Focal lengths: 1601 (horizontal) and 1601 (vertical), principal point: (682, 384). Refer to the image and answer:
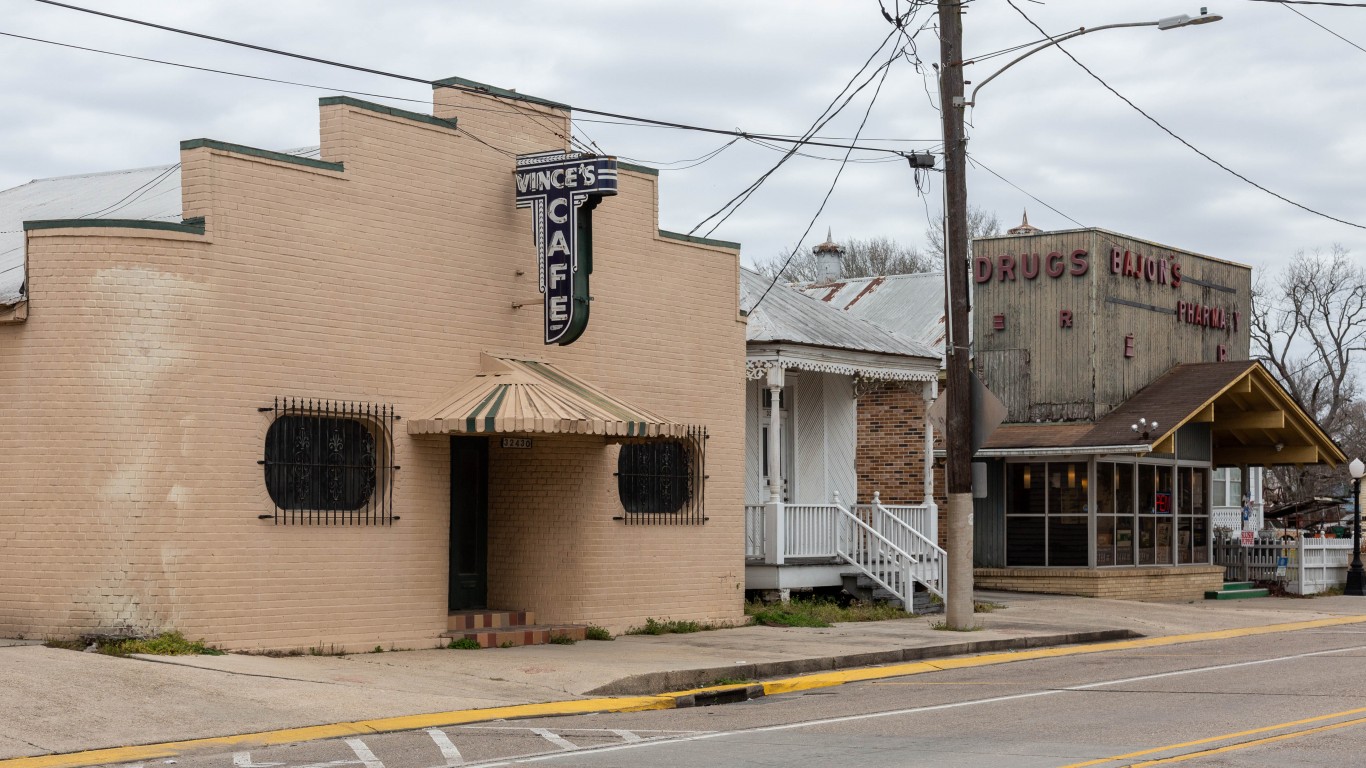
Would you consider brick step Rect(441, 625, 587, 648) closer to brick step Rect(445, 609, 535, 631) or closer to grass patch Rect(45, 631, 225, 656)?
brick step Rect(445, 609, 535, 631)

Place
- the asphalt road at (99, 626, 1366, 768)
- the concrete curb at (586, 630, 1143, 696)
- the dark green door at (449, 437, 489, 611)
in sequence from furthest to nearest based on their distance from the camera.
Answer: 1. the dark green door at (449, 437, 489, 611)
2. the concrete curb at (586, 630, 1143, 696)
3. the asphalt road at (99, 626, 1366, 768)

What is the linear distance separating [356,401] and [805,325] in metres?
8.92

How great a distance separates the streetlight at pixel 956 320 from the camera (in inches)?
773

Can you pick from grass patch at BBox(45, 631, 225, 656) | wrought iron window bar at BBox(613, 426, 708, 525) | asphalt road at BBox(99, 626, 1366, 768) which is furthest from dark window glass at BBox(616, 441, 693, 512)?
grass patch at BBox(45, 631, 225, 656)

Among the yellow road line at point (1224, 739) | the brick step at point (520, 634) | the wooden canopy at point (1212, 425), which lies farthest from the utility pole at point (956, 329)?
the wooden canopy at point (1212, 425)

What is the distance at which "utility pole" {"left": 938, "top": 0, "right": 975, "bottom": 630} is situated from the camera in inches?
773

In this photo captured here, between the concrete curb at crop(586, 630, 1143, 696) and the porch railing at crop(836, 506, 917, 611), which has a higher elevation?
the porch railing at crop(836, 506, 917, 611)

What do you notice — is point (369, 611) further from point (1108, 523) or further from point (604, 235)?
point (1108, 523)

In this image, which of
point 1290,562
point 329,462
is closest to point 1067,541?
point 1290,562

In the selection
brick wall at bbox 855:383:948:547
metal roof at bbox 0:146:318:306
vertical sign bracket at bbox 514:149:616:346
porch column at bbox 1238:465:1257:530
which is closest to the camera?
metal roof at bbox 0:146:318:306

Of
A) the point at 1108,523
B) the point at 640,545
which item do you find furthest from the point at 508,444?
the point at 1108,523

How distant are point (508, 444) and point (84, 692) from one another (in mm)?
6902

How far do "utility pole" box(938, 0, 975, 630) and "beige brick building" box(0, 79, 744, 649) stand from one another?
9.33 feet

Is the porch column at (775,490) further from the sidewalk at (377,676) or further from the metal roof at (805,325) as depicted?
the sidewalk at (377,676)
